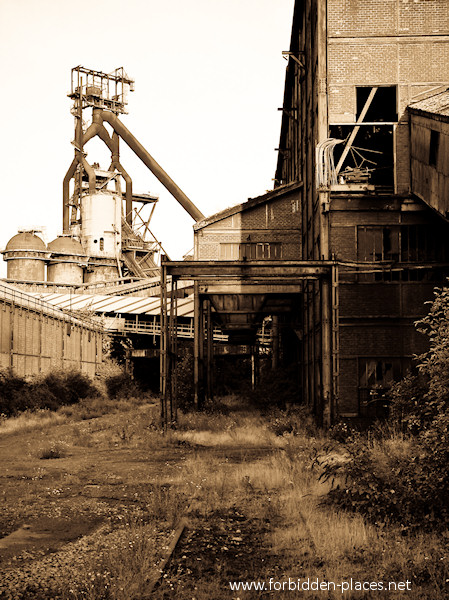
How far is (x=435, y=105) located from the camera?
1566cm

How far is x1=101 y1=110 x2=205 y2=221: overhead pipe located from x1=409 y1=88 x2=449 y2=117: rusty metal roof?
52.3m

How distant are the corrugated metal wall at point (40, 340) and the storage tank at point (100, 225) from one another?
3164 centimetres

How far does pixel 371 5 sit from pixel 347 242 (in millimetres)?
6629

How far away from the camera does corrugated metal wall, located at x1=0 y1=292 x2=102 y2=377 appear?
25.7m

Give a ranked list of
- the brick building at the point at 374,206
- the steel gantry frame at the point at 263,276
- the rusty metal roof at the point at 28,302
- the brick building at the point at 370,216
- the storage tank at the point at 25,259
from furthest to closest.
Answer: the storage tank at the point at 25,259
the rusty metal roof at the point at 28,302
the brick building at the point at 374,206
the brick building at the point at 370,216
the steel gantry frame at the point at 263,276

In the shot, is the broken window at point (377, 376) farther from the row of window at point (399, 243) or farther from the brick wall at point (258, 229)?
the brick wall at point (258, 229)

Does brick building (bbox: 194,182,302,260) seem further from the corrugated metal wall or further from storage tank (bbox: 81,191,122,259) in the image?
storage tank (bbox: 81,191,122,259)

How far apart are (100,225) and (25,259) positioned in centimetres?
885

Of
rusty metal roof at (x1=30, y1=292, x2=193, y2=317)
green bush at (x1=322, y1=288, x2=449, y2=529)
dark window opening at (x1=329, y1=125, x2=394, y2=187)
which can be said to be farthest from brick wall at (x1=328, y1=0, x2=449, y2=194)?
rusty metal roof at (x1=30, y1=292, x2=193, y2=317)

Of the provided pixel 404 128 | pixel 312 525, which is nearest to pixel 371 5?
pixel 404 128

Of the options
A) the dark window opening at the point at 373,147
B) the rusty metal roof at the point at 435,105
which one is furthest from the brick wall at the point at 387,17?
the dark window opening at the point at 373,147

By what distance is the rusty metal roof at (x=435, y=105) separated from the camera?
1437cm

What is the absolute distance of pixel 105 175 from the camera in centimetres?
7600

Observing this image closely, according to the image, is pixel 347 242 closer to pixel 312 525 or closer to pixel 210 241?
pixel 210 241
